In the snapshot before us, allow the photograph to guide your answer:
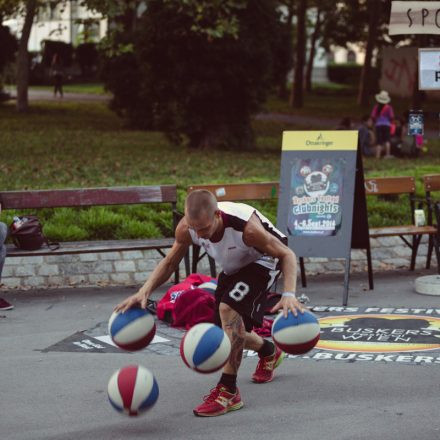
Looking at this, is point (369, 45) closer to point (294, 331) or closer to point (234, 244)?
point (234, 244)

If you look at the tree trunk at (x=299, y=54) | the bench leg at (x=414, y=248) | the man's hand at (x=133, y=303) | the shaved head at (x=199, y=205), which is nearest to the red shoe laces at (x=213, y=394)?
the man's hand at (x=133, y=303)

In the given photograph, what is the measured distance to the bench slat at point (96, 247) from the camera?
10.9 m

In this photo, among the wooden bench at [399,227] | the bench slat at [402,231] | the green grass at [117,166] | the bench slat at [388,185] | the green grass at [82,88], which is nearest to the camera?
the bench slat at [402,231]

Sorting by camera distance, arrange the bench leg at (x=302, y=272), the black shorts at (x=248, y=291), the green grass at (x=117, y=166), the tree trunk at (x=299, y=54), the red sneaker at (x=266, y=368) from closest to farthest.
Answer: the black shorts at (x=248, y=291) → the red sneaker at (x=266, y=368) → the bench leg at (x=302, y=272) → the green grass at (x=117, y=166) → the tree trunk at (x=299, y=54)

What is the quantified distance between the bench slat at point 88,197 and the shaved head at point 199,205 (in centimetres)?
563

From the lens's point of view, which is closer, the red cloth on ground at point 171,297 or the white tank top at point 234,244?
the white tank top at point 234,244

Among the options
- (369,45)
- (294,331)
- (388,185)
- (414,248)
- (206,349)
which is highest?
(369,45)

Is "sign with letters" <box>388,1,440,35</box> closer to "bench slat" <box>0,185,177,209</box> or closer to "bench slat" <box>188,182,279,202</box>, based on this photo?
"bench slat" <box>188,182,279,202</box>

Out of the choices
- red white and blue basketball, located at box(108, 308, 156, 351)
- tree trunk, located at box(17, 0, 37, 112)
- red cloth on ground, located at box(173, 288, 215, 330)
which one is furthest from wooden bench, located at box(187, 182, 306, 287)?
tree trunk, located at box(17, 0, 37, 112)

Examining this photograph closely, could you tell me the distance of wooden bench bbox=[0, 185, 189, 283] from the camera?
11.2 m

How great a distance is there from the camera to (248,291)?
681 cm

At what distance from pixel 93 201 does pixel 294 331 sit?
6.14m

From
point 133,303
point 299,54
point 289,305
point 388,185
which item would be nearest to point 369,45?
point 299,54

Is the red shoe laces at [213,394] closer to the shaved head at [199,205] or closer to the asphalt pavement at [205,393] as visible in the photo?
the asphalt pavement at [205,393]
